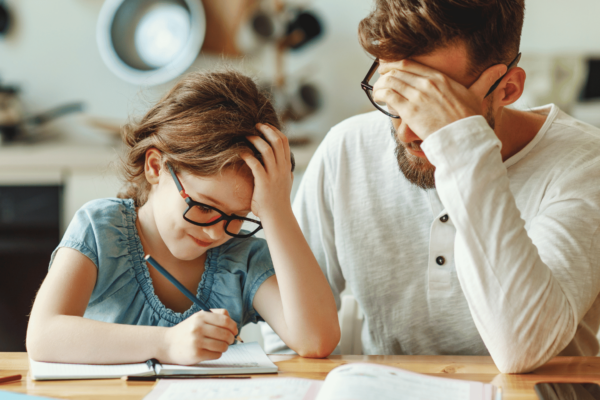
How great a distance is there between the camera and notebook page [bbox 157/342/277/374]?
0.80 meters

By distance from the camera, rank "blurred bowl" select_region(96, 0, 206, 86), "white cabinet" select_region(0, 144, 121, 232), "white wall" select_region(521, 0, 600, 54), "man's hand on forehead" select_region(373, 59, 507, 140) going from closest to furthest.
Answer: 1. "man's hand on forehead" select_region(373, 59, 507, 140)
2. "white cabinet" select_region(0, 144, 121, 232)
3. "white wall" select_region(521, 0, 600, 54)
4. "blurred bowl" select_region(96, 0, 206, 86)

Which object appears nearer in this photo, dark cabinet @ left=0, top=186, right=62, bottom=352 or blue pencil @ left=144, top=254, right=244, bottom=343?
blue pencil @ left=144, top=254, right=244, bottom=343

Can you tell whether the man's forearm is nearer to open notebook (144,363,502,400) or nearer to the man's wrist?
open notebook (144,363,502,400)

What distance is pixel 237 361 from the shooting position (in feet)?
2.79

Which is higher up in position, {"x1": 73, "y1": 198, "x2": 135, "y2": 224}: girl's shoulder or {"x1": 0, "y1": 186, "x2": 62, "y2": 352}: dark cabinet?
{"x1": 73, "y1": 198, "x2": 135, "y2": 224}: girl's shoulder

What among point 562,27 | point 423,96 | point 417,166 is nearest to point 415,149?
point 417,166

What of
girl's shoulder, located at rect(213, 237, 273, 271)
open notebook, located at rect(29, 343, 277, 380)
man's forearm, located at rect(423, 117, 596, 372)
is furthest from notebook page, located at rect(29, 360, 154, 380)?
man's forearm, located at rect(423, 117, 596, 372)

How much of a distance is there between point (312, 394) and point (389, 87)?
1.68 ft

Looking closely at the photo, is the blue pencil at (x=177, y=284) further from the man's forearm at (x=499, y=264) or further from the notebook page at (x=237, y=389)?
the man's forearm at (x=499, y=264)

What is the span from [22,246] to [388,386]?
7.24 feet

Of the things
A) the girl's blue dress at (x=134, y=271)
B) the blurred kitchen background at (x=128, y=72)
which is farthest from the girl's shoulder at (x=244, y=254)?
the blurred kitchen background at (x=128, y=72)

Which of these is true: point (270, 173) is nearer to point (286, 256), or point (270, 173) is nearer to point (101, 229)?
point (286, 256)

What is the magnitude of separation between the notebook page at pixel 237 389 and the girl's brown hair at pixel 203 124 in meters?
0.38

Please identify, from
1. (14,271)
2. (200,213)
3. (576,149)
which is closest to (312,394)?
(200,213)
